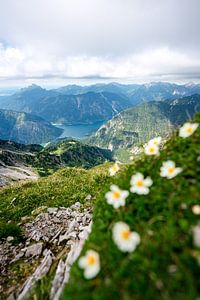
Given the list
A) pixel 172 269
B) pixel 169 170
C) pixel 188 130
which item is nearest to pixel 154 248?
pixel 172 269

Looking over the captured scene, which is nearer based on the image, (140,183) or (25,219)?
(140,183)

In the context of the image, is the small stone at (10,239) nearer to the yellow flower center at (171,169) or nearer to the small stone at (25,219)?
the small stone at (25,219)

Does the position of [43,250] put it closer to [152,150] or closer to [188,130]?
[152,150]

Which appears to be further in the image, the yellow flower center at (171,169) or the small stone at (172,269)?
the yellow flower center at (171,169)

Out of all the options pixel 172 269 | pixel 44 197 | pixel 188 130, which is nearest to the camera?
pixel 172 269

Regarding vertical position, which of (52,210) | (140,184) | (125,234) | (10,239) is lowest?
(52,210)

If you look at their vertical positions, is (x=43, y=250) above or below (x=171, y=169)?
below

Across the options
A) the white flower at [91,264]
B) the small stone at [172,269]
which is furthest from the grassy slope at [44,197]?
the small stone at [172,269]

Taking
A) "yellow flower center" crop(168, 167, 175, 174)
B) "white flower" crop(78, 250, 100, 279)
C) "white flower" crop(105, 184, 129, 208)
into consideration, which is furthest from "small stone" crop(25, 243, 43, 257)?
"yellow flower center" crop(168, 167, 175, 174)
